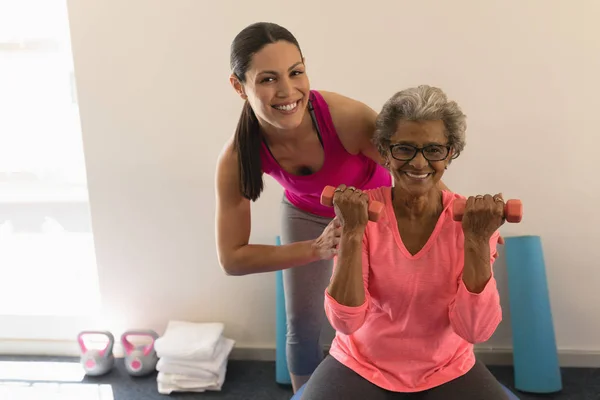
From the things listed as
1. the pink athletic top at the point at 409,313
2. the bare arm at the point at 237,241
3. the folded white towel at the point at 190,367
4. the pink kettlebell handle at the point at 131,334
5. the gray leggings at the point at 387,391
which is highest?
the bare arm at the point at 237,241

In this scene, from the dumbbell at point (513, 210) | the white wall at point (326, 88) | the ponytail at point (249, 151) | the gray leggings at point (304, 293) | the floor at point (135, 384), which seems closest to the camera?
the dumbbell at point (513, 210)

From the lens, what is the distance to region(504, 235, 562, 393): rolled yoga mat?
6.89 feet

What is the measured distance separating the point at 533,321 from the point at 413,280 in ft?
3.53

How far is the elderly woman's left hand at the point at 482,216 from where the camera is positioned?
3.72 feet

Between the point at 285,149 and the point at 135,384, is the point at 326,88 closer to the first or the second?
the point at 285,149

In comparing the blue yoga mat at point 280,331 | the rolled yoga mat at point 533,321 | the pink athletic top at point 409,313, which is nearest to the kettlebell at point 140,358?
the blue yoga mat at point 280,331

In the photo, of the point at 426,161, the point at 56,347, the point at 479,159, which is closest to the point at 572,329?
the point at 479,159

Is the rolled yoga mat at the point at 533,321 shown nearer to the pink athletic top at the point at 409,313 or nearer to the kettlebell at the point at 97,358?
the pink athletic top at the point at 409,313

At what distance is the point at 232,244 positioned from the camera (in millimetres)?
1544

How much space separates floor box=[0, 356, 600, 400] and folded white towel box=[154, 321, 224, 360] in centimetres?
18

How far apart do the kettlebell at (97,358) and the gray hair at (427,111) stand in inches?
70.2

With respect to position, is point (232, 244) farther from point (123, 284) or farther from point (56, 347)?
point (56, 347)

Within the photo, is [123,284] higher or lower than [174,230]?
lower

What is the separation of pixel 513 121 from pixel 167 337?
1705mm
